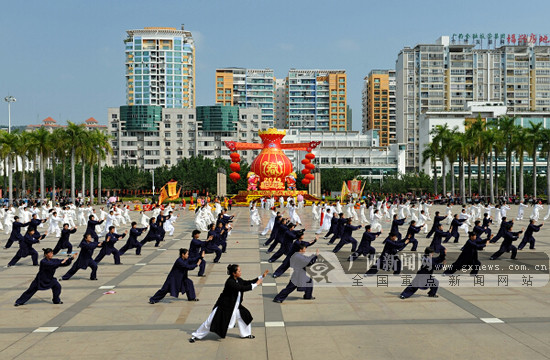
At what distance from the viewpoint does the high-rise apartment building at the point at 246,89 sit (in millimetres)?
147000

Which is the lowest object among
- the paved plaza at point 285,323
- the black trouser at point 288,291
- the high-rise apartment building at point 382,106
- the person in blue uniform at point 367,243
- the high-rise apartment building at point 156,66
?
the paved plaza at point 285,323

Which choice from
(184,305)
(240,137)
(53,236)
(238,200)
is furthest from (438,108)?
(184,305)

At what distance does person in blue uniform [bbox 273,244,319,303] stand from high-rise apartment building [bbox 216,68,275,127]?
13660cm

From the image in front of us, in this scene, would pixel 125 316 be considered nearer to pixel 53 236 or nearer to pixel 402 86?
pixel 53 236

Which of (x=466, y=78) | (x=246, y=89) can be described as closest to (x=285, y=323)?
(x=466, y=78)

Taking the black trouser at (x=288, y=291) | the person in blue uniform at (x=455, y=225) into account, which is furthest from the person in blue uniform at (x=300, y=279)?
the person in blue uniform at (x=455, y=225)

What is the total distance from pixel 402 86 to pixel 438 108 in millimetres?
10141

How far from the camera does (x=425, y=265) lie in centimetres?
1084

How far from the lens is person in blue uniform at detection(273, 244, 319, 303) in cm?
1062

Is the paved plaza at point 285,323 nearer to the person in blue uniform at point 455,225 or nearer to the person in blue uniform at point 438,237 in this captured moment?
the person in blue uniform at point 438,237

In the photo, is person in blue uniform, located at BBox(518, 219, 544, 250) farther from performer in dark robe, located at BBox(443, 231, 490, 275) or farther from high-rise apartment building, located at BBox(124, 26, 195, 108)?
high-rise apartment building, located at BBox(124, 26, 195, 108)

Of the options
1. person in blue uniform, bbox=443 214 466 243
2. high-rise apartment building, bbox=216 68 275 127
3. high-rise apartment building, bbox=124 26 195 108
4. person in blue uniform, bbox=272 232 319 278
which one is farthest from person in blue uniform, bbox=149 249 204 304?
high-rise apartment building, bbox=124 26 195 108

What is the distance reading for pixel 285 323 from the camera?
914cm

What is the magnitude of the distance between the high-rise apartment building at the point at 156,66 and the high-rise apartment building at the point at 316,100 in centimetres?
3262
